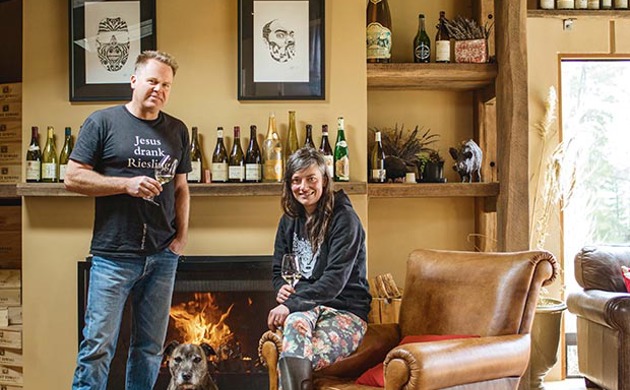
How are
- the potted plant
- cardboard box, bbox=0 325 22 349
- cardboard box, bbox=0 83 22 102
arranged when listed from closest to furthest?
cardboard box, bbox=0 325 22 349, the potted plant, cardboard box, bbox=0 83 22 102

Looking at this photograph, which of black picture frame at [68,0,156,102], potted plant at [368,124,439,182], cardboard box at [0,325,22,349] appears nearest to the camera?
black picture frame at [68,0,156,102]

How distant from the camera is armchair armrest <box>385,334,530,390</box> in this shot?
230 cm

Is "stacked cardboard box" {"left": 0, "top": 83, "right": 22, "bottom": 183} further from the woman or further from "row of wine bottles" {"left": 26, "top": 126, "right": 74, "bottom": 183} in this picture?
the woman

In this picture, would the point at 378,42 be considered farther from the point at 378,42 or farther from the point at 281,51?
the point at 281,51

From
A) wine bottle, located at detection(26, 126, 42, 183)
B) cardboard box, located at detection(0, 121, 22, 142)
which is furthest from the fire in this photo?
cardboard box, located at detection(0, 121, 22, 142)

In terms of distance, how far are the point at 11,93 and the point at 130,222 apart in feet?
6.12

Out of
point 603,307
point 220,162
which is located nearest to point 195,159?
point 220,162

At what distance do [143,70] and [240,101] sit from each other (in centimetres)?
106

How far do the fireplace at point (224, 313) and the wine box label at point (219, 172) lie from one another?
43 cm

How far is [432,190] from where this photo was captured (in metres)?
4.11

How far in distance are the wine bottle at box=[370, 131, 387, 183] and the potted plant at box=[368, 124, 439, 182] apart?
0.10ft

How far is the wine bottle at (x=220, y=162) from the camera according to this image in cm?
391

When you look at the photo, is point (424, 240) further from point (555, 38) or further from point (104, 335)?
point (104, 335)

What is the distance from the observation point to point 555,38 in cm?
466
